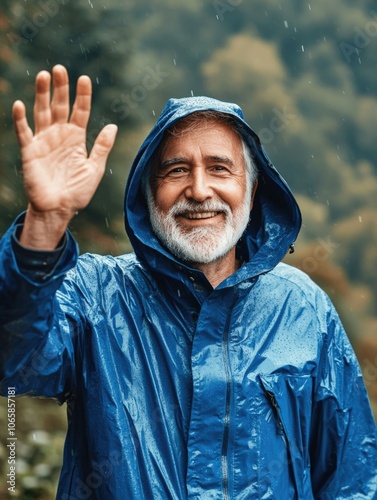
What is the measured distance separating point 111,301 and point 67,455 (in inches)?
17.7

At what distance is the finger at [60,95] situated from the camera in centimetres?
190

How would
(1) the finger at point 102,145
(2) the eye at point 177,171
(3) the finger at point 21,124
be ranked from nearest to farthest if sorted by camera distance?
(3) the finger at point 21,124
(1) the finger at point 102,145
(2) the eye at point 177,171

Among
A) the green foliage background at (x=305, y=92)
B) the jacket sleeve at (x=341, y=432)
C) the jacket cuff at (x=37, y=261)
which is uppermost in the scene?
the green foliage background at (x=305, y=92)

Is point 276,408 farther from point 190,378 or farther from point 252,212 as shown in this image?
point 252,212

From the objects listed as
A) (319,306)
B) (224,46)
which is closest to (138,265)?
(319,306)

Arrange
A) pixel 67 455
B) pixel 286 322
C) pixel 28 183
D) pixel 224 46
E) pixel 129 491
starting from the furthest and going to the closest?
pixel 224 46 < pixel 286 322 < pixel 67 455 < pixel 129 491 < pixel 28 183

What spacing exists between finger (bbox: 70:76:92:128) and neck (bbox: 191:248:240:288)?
75cm

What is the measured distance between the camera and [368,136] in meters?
6.39

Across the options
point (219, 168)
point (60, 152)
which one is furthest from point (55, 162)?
point (219, 168)

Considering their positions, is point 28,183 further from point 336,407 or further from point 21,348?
point 336,407

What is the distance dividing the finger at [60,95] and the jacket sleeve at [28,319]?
10.1 inches

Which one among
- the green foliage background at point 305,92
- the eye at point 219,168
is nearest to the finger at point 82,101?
the eye at point 219,168

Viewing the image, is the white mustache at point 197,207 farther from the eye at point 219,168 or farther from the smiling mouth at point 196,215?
the eye at point 219,168

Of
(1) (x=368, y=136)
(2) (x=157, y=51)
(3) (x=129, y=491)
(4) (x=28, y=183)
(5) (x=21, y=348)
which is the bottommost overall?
(3) (x=129, y=491)
